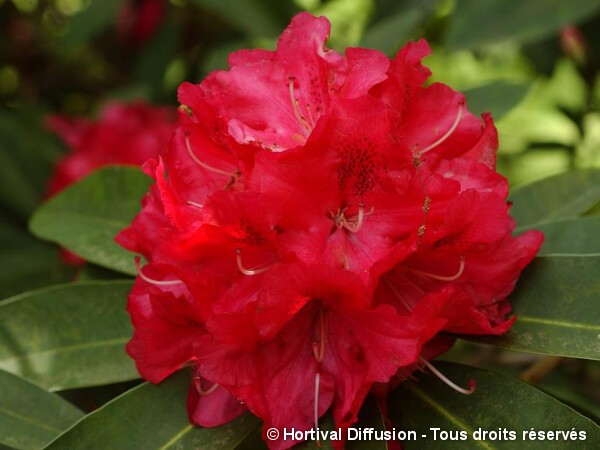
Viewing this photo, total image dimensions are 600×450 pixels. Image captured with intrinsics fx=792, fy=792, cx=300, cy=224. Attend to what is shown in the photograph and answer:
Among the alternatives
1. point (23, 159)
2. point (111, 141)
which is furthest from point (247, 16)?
point (23, 159)

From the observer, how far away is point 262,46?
178cm

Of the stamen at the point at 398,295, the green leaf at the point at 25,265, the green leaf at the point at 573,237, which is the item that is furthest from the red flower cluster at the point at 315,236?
the green leaf at the point at 25,265

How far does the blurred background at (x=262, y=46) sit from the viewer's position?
5.51 ft

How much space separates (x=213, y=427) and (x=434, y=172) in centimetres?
39

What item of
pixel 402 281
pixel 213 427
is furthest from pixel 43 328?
pixel 402 281

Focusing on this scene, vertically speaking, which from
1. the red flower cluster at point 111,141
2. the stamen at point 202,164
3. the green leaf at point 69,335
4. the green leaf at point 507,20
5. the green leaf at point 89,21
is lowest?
the red flower cluster at point 111,141

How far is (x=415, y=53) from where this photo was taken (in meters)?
0.92

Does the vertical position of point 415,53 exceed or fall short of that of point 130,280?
it exceeds it

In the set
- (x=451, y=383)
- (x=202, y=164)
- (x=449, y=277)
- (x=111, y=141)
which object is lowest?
(x=111, y=141)

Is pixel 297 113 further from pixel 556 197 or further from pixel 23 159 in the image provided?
pixel 23 159

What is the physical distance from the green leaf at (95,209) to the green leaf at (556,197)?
23.0 inches

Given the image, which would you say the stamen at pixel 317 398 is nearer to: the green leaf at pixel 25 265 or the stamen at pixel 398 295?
the stamen at pixel 398 295

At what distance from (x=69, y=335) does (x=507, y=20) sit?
1180 millimetres

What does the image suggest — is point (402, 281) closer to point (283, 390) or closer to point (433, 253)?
point (433, 253)
